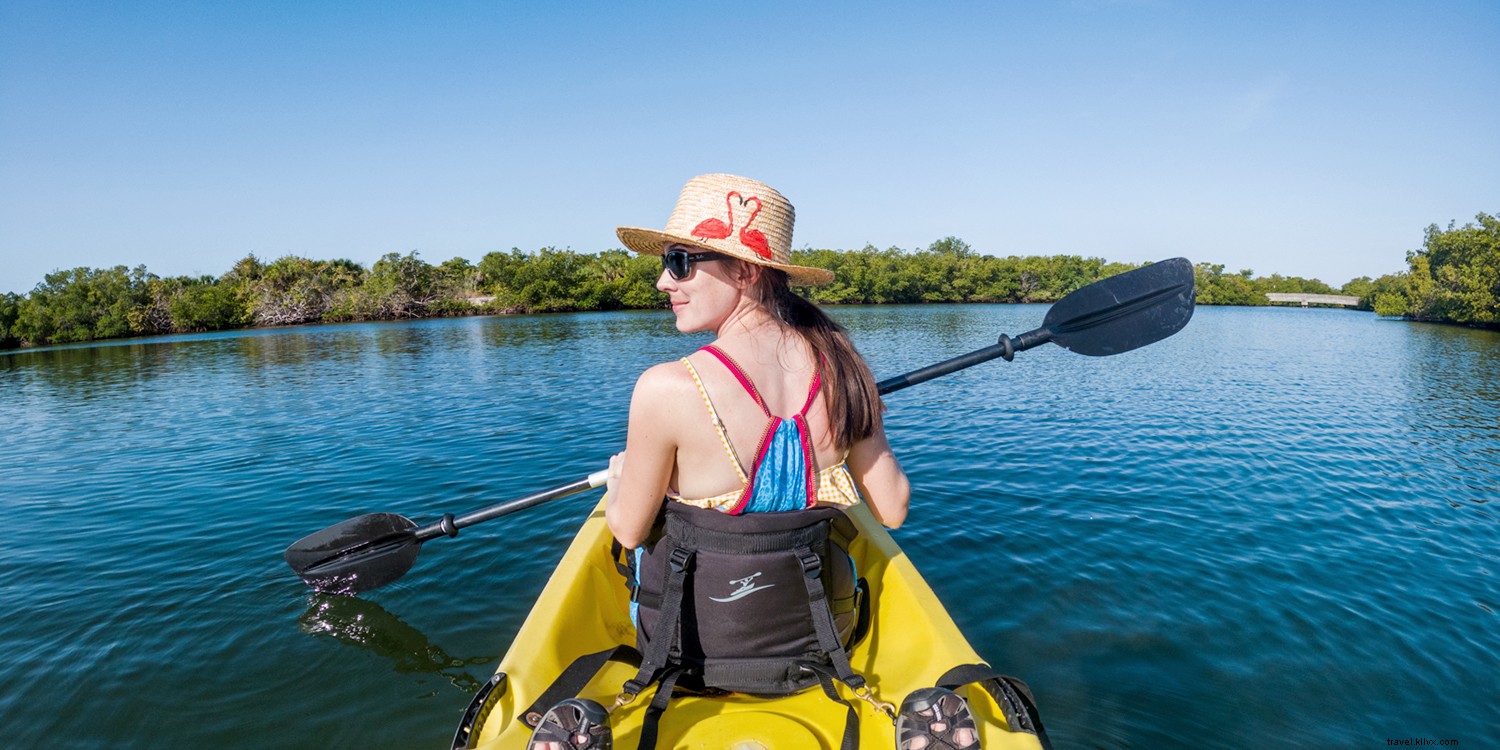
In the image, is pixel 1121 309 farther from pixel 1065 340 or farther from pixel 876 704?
pixel 876 704

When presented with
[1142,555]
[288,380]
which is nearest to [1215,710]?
[1142,555]

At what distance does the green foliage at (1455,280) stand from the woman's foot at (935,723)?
53751 millimetres

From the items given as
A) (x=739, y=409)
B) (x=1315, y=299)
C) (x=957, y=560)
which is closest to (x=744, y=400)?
(x=739, y=409)

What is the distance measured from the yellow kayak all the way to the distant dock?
362 feet

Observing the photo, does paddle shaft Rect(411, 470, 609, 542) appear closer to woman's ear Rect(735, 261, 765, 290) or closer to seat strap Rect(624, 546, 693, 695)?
seat strap Rect(624, 546, 693, 695)

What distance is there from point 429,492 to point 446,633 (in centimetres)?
349

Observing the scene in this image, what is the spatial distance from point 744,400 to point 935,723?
1032mm

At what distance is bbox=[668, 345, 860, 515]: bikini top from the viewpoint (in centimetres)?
199

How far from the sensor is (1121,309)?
14.0 feet

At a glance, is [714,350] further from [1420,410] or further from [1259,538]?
[1420,410]

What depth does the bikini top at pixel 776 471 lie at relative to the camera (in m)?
1.99

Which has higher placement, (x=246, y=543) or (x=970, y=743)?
(x=970, y=743)

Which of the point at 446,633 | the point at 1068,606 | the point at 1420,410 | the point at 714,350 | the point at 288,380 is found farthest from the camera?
the point at 288,380

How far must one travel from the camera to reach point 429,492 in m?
7.55
